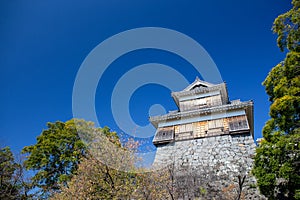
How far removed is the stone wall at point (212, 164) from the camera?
10.1 meters

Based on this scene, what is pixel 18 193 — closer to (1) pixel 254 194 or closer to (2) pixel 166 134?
(2) pixel 166 134

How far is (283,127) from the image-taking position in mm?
7062

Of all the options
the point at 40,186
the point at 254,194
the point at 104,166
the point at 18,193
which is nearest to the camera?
the point at 104,166

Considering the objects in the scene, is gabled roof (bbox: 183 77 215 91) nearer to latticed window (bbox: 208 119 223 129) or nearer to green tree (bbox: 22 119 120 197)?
latticed window (bbox: 208 119 223 129)

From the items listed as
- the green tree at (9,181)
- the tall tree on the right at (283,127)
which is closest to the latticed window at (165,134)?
the tall tree on the right at (283,127)

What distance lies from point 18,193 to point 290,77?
54.1 ft

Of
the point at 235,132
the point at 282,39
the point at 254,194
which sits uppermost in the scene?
the point at 282,39

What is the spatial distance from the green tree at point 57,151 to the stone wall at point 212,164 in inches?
203

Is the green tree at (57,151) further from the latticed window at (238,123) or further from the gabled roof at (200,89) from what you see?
the latticed window at (238,123)

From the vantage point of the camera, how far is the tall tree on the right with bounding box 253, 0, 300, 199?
643cm

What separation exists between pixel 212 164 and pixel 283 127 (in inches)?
274

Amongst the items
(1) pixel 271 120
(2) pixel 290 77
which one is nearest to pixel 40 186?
(1) pixel 271 120

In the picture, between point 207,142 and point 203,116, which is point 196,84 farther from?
point 207,142

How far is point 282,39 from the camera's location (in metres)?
8.20
